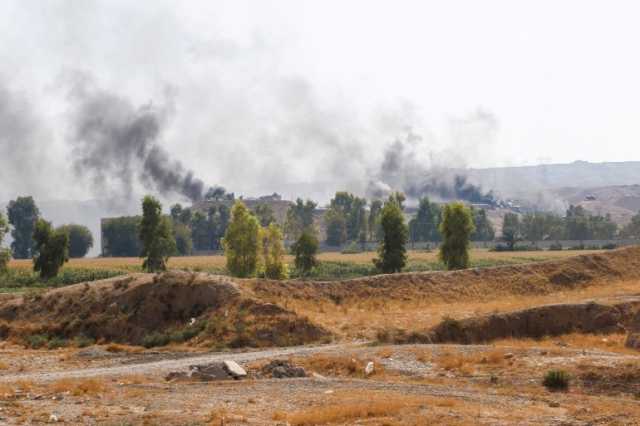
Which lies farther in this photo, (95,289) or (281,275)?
(281,275)

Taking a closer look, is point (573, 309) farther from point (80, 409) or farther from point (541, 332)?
point (80, 409)

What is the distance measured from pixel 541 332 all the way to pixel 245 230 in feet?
152

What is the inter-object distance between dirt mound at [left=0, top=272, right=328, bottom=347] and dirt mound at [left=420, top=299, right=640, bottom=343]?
8177 millimetres

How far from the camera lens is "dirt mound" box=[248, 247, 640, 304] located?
57750mm

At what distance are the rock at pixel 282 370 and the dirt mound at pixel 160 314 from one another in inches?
444

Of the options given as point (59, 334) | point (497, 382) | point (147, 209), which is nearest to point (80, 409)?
point (497, 382)

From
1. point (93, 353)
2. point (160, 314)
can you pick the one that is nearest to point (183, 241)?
point (160, 314)

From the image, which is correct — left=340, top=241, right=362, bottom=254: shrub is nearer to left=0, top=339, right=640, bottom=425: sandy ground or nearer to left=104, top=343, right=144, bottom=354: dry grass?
left=104, top=343, right=144, bottom=354: dry grass

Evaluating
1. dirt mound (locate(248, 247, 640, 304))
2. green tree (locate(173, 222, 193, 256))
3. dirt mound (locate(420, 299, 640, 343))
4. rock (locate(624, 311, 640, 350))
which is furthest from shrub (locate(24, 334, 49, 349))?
green tree (locate(173, 222, 193, 256))

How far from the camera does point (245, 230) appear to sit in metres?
89.4

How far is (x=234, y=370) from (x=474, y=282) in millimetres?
35168

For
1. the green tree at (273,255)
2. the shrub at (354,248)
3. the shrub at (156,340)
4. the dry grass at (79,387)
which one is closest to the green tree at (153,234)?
the green tree at (273,255)

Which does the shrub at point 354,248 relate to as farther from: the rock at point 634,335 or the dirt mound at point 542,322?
the rock at point 634,335

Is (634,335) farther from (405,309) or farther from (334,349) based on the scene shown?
(405,309)
